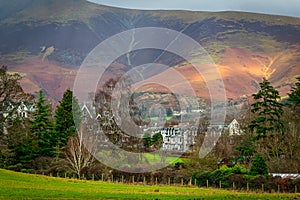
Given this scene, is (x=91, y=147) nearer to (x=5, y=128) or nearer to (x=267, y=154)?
(x=5, y=128)

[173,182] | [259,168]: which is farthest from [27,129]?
[259,168]

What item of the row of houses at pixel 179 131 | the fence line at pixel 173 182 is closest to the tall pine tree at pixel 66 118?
the row of houses at pixel 179 131

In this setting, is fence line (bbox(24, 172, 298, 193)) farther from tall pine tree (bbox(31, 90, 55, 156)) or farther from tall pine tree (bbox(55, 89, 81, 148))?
tall pine tree (bbox(55, 89, 81, 148))

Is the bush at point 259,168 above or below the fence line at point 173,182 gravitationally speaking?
above

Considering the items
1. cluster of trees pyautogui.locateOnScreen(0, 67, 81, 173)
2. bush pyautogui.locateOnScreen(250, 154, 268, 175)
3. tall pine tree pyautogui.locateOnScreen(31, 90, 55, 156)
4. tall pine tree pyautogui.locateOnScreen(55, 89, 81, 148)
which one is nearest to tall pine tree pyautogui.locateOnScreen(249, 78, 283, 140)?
bush pyautogui.locateOnScreen(250, 154, 268, 175)

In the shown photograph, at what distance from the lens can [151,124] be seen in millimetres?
56625

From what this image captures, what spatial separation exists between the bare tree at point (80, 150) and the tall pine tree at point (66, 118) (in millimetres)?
3339

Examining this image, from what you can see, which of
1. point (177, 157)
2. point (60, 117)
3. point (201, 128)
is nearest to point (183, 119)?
point (201, 128)

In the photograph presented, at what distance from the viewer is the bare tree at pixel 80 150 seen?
43.7 m

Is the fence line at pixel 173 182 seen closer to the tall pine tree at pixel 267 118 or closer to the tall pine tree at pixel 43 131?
the tall pine tree at pixel 43 131

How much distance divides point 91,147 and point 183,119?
28.9 meters

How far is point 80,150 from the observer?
44.0 m

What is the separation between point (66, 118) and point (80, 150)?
30.6 ft

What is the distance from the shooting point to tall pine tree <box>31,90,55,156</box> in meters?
48.6
